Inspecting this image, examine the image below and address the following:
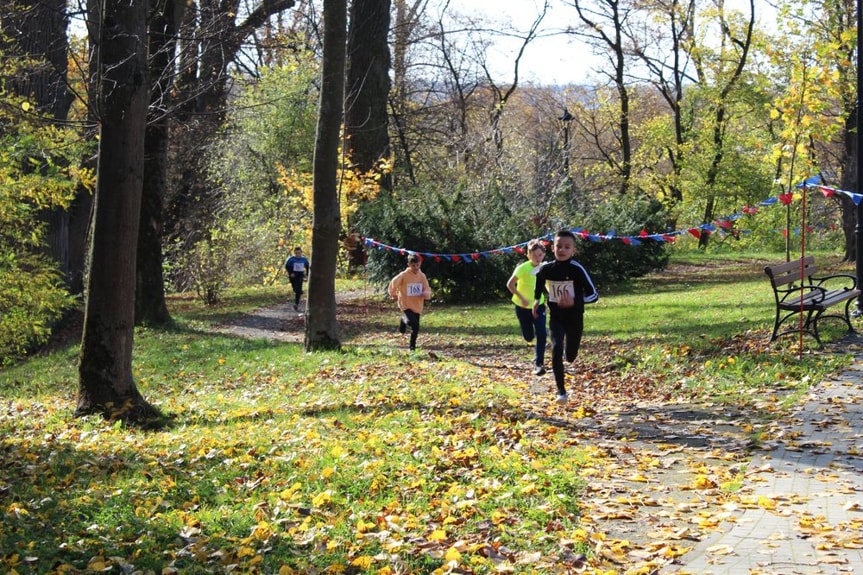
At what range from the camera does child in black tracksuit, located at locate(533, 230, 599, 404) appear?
9.84 metres

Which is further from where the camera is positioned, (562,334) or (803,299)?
(803,299)

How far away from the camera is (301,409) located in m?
10.1

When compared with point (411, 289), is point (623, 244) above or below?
above

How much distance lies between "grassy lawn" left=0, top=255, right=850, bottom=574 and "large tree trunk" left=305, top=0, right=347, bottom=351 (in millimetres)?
673

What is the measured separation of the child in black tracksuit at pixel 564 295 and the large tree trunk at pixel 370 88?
19.4 metres

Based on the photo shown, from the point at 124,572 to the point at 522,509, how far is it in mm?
2529

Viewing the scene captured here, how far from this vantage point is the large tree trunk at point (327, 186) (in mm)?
14500

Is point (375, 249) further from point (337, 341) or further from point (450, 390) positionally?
point (450, 390)

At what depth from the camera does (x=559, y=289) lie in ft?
32.4

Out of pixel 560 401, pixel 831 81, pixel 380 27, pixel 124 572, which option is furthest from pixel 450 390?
pixel 380 27

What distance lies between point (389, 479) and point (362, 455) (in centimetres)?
74

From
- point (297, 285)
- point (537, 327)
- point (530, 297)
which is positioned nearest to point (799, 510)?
point (537, 327)

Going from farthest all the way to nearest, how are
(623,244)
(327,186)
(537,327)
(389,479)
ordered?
(623,244) → (327,186) → (537,327) → (389,479)

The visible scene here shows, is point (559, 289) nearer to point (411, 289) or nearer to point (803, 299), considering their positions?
point (803, 299)
